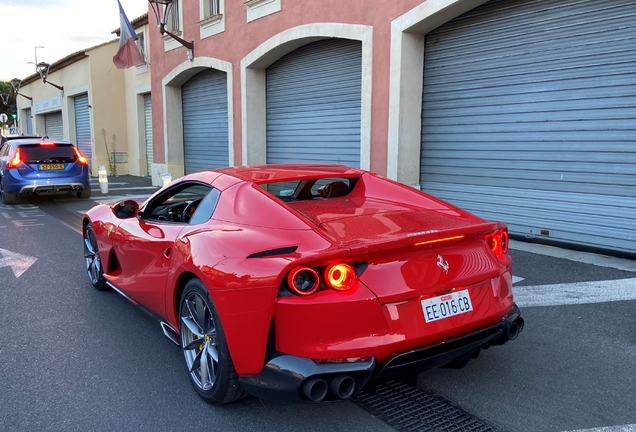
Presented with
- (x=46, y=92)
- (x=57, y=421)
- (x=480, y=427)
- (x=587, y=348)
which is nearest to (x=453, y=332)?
(x=480, y=427)

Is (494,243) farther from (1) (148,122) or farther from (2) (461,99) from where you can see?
(1) (148,122)

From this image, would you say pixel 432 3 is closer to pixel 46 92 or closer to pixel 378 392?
pixel 378 392

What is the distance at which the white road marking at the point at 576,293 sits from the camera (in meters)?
4.88

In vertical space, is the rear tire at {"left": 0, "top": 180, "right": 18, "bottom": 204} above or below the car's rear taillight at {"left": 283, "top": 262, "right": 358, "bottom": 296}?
below

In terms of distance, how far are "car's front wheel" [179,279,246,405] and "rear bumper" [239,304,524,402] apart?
0.57 ft

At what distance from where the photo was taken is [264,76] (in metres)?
13.5

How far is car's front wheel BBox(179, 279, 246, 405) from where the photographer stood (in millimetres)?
2840

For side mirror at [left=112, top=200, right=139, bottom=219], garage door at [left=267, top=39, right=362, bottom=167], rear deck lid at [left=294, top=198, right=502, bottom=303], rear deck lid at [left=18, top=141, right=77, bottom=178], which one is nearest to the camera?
rear deck lid at [left=294, top=198, right=502, bottom=303]

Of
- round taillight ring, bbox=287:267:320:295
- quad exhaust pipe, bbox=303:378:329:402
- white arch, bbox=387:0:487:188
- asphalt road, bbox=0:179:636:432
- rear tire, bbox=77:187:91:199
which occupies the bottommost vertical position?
asphalt road, bbox=0:179:636:432

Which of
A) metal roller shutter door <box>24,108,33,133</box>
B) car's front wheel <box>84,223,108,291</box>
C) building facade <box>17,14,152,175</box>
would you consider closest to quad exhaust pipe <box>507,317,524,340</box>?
car's front wheel <box>84,223,108,291</box>

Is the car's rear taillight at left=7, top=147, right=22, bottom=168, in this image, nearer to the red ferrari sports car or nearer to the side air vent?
the red ferrari sports car

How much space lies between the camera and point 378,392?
3.21 m

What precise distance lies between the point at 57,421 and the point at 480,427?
2.36 m

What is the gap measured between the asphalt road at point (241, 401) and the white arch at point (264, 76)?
5.28m
